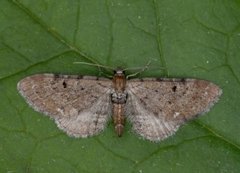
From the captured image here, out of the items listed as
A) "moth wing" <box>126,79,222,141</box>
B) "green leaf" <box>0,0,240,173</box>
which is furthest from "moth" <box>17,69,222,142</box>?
"green leaf" <box>0,0,240,173</box>

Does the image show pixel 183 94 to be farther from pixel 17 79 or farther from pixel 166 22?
pixel 17 79

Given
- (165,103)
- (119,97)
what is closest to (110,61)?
(119,97)

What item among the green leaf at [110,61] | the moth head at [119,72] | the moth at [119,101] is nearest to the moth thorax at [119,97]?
the moth at [119,101]

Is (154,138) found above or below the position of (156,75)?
below

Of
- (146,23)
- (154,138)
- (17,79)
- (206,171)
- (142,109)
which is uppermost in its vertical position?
(146,23)

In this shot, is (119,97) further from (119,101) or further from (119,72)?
(119,72)

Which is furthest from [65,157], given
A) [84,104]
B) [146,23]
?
[146,23]

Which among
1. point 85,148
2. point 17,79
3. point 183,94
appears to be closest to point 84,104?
point 85,148
